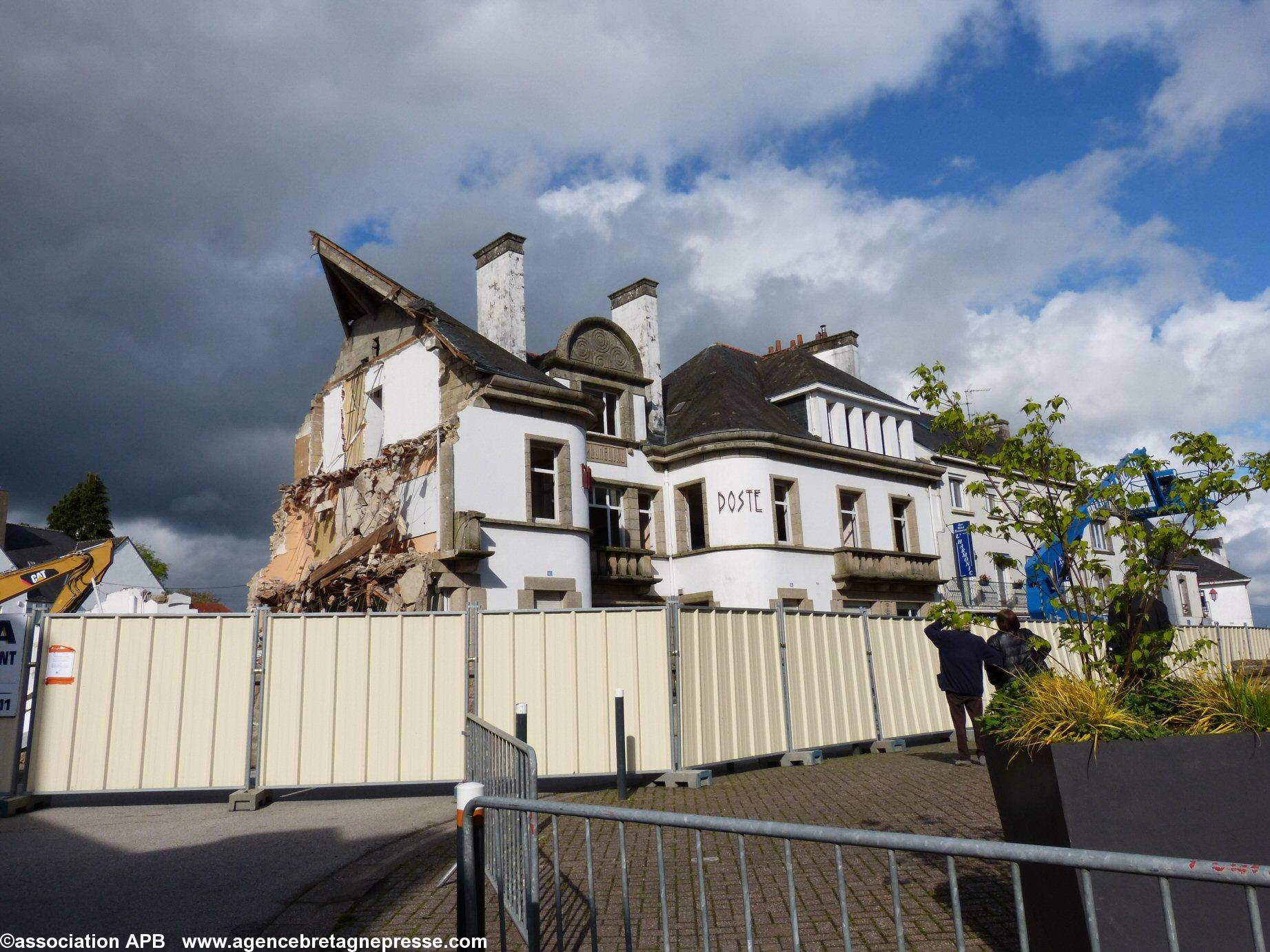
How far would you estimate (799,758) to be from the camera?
11250 millimetres

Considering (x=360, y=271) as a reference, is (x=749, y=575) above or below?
below

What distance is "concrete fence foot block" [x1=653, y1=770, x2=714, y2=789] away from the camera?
9750mm

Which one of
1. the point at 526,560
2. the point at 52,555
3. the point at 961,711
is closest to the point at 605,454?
the point at 526,560

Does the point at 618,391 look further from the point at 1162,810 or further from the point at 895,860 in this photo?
the point at 895,860

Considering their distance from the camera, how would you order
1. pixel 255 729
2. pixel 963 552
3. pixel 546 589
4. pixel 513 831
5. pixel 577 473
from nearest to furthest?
pixel 513 831 → pixel 255 729 → pixel 546 589 → pixel 577 473 → pixel 963 552

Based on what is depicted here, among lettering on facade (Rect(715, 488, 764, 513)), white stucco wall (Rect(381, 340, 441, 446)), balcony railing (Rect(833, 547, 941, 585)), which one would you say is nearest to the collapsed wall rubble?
white stucco wall (Rect(381, 340, 441, 446))

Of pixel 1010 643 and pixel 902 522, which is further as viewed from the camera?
pixel 902 522

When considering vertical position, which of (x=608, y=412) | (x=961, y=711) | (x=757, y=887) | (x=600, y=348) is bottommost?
(x=757, y=887)

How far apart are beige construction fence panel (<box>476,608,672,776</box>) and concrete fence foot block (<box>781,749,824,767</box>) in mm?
2005

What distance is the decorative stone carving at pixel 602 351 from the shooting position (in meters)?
24.2

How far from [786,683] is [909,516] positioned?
1904 centimetres

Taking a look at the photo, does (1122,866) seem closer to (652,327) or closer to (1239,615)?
(652,327)

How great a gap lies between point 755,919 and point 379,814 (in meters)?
5.14

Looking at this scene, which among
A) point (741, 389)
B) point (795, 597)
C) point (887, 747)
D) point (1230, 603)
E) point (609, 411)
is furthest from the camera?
point (1230, 603)
